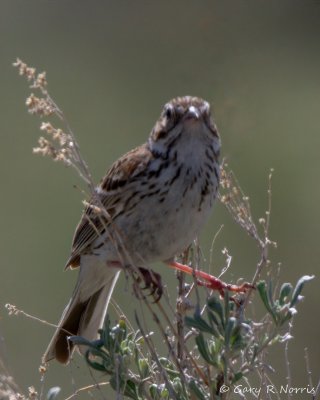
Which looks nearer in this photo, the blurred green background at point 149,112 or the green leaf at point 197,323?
the green leaf at point 197,323

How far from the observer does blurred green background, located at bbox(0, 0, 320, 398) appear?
7852 mm

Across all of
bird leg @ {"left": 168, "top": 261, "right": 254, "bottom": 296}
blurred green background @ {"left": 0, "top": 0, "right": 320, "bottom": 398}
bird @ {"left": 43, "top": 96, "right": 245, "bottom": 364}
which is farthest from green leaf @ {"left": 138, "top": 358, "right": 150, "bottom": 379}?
blurred green background @ {"left": 0, "top": 0, "right": 320, "bottom": 398}

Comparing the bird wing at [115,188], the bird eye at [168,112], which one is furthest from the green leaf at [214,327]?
the bird eye at [168,112]

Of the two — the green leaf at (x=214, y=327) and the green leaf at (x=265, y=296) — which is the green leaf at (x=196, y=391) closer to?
the green leaf at (x=214, y=327)

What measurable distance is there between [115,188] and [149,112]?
5002 millimetres

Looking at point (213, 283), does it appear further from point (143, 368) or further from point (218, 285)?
point (143, 368)

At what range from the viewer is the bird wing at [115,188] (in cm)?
468

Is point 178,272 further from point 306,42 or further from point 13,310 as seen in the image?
point 306,42

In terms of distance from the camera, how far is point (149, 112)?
973cm

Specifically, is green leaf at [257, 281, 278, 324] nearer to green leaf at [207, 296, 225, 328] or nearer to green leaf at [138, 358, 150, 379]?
green leaf at [207, 296, 225, 328]

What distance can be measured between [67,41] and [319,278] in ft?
14.2

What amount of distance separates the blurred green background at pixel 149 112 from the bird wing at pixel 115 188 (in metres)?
1.99

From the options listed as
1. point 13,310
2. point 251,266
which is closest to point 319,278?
point 251,266

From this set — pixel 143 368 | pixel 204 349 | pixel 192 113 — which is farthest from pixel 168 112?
pixel 204 349
